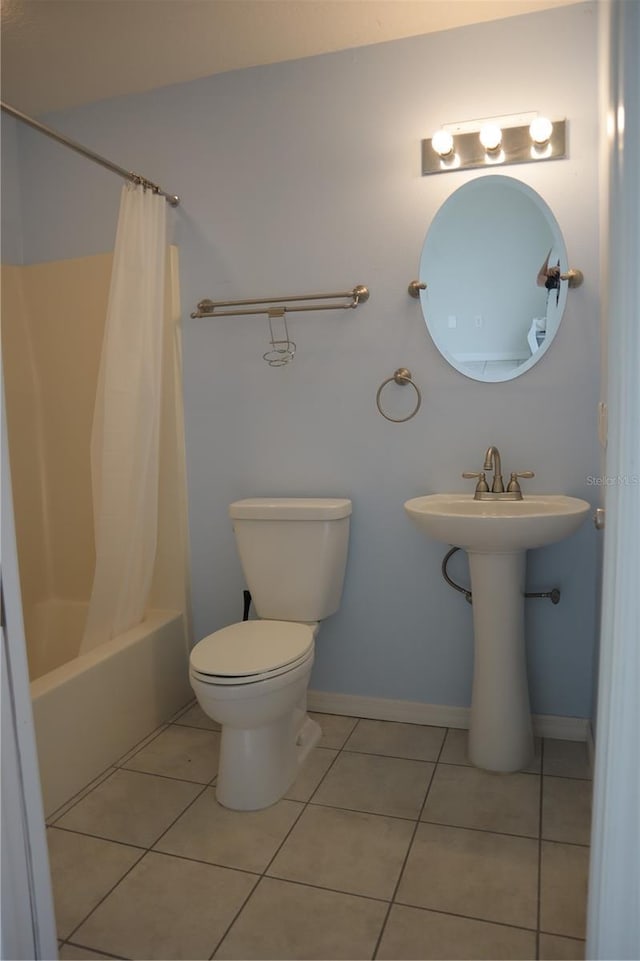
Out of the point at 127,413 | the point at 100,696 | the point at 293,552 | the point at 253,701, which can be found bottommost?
the point at 100,696

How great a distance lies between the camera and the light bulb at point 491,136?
213cm

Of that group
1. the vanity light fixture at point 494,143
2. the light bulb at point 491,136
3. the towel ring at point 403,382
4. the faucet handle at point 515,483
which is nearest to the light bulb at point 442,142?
the vanity light fixture at point 494,143

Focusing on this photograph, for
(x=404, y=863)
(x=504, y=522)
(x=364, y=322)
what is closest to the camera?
(x=404, y=863)

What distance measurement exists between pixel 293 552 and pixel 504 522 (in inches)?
30.6

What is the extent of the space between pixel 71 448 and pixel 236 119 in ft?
4.79

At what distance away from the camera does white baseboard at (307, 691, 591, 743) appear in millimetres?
2318

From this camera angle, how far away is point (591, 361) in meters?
2.16

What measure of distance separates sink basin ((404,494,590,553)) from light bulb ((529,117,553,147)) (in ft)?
3.67

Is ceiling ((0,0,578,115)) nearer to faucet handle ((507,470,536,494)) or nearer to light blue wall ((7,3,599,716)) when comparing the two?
light blue wall ((7,3,599,716))

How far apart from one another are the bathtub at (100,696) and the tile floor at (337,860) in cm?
8

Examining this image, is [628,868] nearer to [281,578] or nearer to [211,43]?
[281,578]

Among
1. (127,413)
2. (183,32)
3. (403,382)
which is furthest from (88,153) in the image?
(403,382)

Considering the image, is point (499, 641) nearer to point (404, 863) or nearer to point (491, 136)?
point (404, 863)

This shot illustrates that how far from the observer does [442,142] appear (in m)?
2.18
